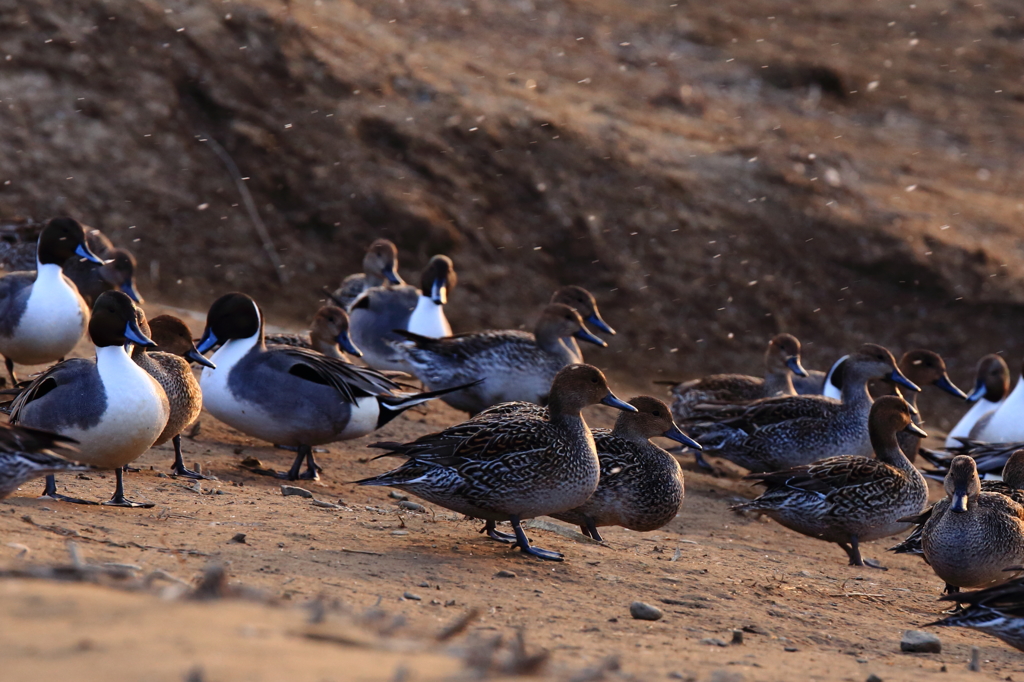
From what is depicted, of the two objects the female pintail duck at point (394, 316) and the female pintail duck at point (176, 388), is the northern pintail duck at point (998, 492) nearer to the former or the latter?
the female pintail duck at point (176, 388)

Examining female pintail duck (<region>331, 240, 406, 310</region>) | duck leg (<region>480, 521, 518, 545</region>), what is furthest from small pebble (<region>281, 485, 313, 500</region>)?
female pintail duck (<region>331, 240, 406, 310</region>)

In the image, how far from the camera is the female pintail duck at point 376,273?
12625 millimetres

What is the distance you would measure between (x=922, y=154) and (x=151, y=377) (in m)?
17.1

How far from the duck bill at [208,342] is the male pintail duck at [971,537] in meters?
4.22

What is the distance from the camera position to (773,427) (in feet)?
29.9

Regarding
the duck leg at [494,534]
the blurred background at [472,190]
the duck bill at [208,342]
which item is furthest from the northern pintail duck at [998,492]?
the blurred background at [472,190]

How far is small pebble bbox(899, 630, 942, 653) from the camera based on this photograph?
17.2 ft

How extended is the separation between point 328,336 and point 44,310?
1.90m

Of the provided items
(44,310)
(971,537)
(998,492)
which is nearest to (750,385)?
(998,492)

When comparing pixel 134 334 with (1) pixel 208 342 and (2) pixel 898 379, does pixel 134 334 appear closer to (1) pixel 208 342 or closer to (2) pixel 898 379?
(1) pixel 208 342

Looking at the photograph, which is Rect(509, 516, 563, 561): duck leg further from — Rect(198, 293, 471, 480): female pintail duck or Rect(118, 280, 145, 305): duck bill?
Rect(118, 280, 145, 305): duck bill

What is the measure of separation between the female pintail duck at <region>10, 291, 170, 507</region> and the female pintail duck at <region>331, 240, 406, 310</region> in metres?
6.51

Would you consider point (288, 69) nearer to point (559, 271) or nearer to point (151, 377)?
point (559, 271)

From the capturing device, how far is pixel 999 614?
5180 millimetres
